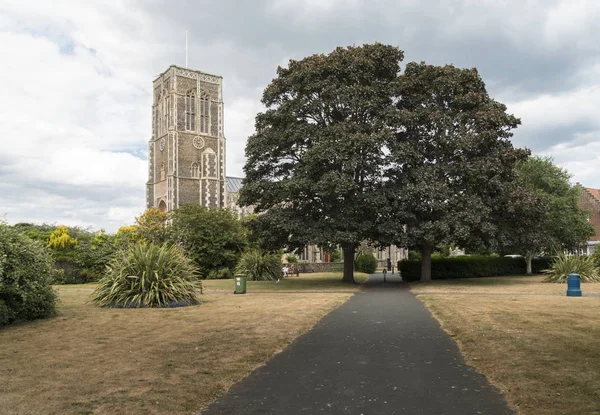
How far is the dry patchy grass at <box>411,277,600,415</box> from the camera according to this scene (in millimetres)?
5398

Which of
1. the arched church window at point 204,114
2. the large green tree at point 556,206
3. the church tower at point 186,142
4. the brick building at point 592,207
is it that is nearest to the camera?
the large green tree at point 556,206

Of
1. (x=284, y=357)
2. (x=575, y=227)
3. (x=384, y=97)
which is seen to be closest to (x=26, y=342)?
(x=284, y=357)

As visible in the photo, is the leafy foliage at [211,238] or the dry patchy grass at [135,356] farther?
the leafy foliage at [211,238]

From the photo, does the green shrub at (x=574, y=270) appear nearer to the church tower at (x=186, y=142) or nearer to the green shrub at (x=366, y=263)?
the green shrub at (x=366, y=263)

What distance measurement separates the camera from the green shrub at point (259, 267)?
29.7 m

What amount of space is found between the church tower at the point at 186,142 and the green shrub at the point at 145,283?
60.5m

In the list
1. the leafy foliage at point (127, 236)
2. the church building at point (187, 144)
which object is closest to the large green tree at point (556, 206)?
the leafy foliage at point (127, 236)

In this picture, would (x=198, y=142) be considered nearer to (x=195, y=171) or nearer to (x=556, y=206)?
(x=195, y=171)

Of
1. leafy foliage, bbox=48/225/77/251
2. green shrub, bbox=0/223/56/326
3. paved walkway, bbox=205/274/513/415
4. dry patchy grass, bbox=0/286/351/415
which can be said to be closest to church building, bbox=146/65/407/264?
leafy foliage, bbox=48/225/77/251

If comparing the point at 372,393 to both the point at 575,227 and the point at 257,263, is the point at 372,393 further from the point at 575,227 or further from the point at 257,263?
the point at 575,227

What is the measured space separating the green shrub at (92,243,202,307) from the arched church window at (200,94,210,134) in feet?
Answer: 222

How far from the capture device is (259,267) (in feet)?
97.5

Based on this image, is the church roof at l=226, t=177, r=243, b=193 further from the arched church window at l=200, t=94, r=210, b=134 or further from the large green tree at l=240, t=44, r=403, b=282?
the large green tree at l=240, t=44, r=403, b=282

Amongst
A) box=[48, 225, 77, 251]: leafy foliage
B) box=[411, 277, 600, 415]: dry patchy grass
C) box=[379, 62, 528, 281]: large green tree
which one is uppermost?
box=[379, 62, 528, 281]: large green tree
